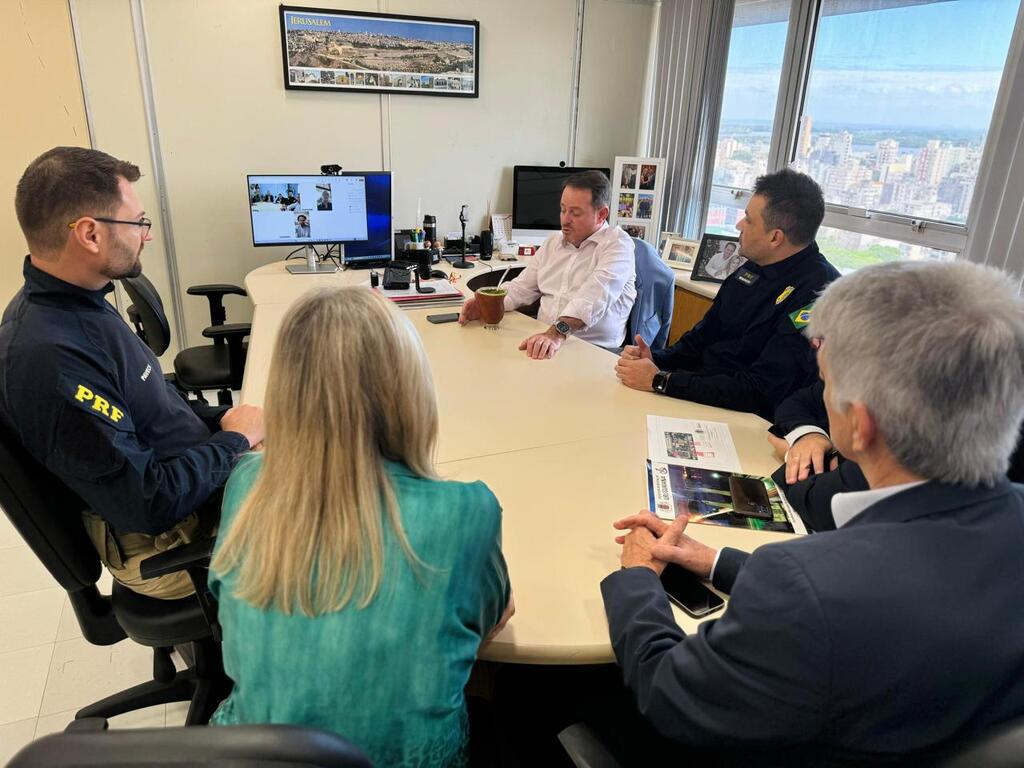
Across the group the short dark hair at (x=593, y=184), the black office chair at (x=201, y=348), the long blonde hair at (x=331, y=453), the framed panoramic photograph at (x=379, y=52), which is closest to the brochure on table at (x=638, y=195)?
the framed panoramic photograph at (x=379, y=52)

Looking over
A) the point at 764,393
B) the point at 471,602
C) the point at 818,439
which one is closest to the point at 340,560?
the point at 471,602

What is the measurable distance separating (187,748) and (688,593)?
84 centimetres

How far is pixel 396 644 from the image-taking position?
0.85m

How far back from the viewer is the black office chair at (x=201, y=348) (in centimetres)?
277

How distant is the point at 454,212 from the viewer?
14.1 feet

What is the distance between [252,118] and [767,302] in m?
3.00

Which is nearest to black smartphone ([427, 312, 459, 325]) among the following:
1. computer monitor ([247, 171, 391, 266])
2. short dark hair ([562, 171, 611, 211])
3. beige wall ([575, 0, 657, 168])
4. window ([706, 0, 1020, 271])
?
short dark hair ([562, 171, 611, 211])

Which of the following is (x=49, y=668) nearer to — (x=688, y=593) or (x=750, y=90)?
(x=688, y=593)

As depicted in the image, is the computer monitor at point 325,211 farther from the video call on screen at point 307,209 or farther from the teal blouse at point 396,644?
the teal blouse at point 396,644

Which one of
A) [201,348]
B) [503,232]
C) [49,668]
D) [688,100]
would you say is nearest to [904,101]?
[688,100]

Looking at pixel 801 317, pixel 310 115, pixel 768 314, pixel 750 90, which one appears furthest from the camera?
pixel 750 90

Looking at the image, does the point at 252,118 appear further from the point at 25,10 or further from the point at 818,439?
the point at 818,439

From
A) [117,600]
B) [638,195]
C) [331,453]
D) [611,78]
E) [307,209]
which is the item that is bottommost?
[117,600]

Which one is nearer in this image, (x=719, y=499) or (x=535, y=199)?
(x=719, y=499)
